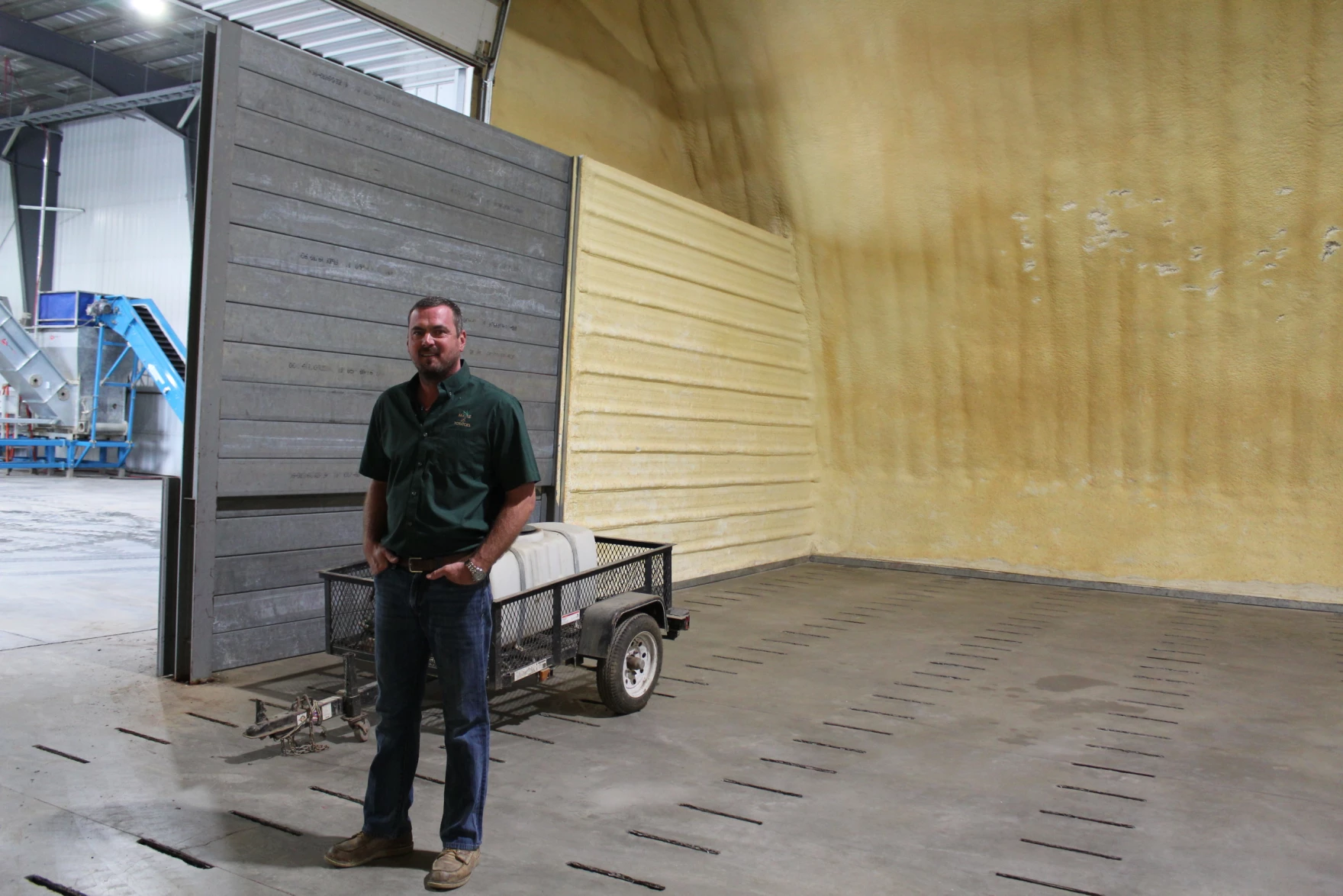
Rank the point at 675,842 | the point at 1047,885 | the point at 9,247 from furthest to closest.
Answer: the point at 9,247, the point at 675,842, the point at 1047,885

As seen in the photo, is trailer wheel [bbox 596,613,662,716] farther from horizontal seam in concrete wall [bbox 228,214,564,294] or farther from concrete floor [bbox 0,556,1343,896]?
horizontal seam in concrete wall [bbox 228,214,564,294]

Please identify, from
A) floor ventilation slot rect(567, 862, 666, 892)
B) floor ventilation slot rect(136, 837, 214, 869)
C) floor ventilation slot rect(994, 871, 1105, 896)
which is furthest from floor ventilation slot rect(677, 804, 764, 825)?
floor ventilation slot rect(136, 837, 214, 869)

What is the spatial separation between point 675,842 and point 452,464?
131 centimetres

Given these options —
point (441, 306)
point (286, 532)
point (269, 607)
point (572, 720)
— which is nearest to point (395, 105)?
point (286, 532)

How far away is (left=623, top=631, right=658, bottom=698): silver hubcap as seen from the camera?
4.45 meters

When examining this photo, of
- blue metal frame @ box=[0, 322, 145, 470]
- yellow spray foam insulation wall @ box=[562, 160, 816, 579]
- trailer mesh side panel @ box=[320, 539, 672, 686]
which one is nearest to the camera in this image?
trailer mesh side panel @ box=[320, 539, 672, 686]

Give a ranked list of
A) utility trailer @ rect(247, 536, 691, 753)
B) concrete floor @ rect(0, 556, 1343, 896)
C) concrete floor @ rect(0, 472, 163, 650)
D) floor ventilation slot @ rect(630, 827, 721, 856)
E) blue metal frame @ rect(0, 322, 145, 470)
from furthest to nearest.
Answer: blue metal frame @ rect(0, 322, 145, 470)
concrete floor @ rect(0, 472, 163, 650)
utility trailer @ rect(247, 536, 691, 753)
floor ventilation slot @ rect(630, 827, 721, 856)
concrete floor @ rect(0, 556, 1343, 896)

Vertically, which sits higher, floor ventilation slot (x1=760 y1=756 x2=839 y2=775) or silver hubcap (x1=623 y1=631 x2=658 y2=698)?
silver hubcap (x1=623 y1=631 x2=658 y2=698)

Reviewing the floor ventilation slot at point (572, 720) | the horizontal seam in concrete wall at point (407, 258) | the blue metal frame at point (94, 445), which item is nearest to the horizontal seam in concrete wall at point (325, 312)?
the horizontal seam in concrete wall at point (407, 258)

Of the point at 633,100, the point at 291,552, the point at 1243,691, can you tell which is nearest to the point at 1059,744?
the point at 1243,691

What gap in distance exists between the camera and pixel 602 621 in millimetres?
4250

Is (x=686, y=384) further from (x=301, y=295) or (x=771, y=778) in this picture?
(x=771, y=778)

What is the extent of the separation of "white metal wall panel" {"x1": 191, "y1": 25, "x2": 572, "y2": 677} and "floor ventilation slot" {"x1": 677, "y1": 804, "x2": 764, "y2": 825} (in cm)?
253

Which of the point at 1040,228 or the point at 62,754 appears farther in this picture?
the point at 1040,228
